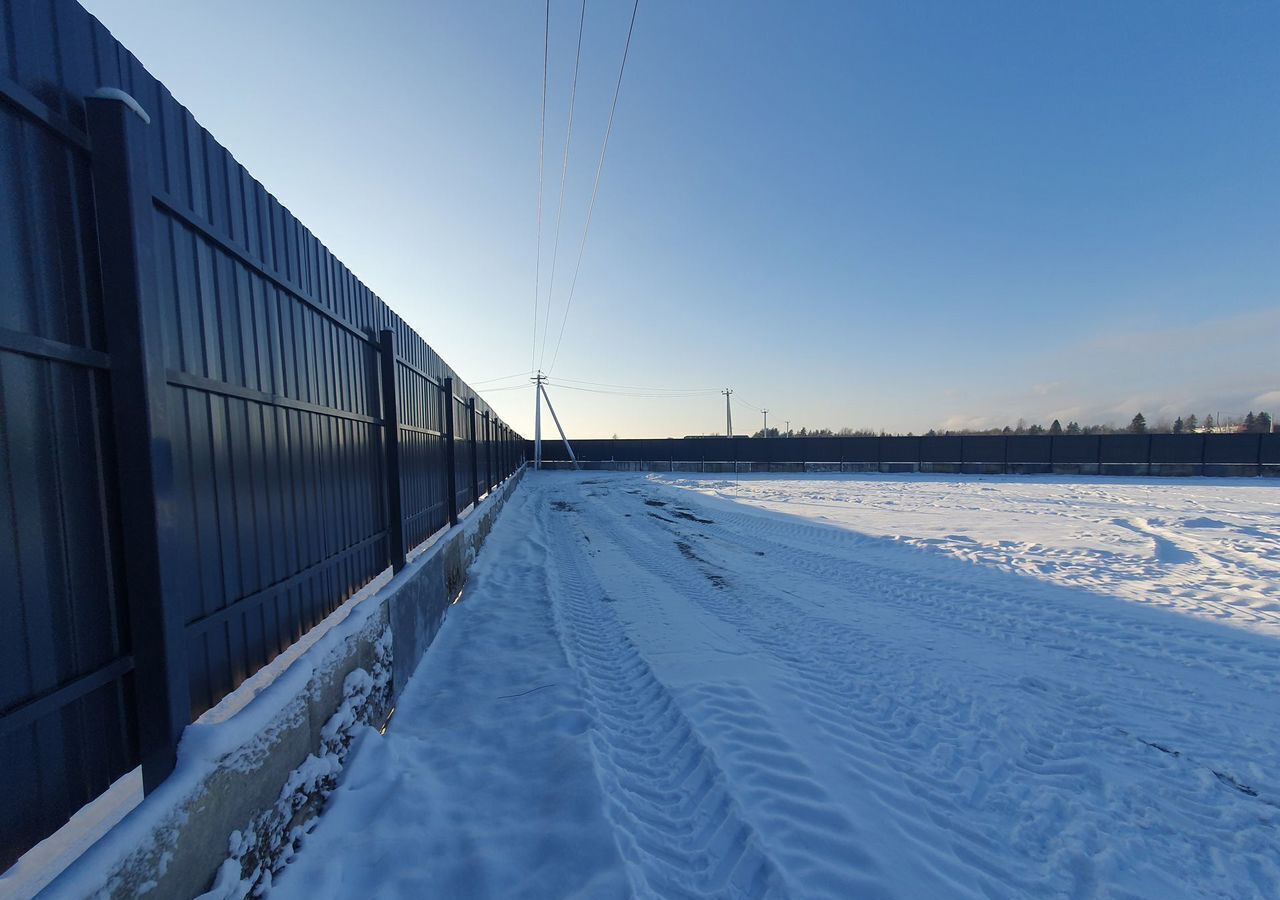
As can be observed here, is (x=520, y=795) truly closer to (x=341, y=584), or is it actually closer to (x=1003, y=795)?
(x=341, y=584)

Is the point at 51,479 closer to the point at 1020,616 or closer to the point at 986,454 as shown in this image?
the point at 1020,616

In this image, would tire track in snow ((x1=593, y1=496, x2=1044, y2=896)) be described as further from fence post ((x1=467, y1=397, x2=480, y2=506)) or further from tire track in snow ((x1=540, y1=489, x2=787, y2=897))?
fence post ((x1=467, y1=397, x2=480, y2=506))

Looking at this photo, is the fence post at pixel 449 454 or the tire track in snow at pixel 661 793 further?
the fence post at pixel 449 454

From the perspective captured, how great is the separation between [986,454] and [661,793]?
31.8 m

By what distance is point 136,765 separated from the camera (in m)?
1.88

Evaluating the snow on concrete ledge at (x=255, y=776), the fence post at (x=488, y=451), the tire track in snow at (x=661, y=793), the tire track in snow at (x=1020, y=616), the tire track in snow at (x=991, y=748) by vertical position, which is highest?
the fence post at (x=488, y=451)

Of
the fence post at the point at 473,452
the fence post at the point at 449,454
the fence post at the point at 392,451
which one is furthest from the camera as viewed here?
the fence post at the point at 473,452

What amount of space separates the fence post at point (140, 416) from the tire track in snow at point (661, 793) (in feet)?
6.78

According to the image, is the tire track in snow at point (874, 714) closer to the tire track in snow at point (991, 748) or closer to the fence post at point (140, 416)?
the tire track in snow at point (991, 748)

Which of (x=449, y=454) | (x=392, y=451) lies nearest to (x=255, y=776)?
(x=392, y=451)

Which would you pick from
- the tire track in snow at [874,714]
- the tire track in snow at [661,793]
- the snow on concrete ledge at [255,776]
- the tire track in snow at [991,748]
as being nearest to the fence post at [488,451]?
the tire track in snow at [874,714]

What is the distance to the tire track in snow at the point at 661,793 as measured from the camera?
2.31 meters

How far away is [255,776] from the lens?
2145 millimetres

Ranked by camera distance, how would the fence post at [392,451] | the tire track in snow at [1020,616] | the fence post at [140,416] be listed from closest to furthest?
the fence post at [140,416]
the tire track in snow at [1020,616]
the fence post at [392,451]
